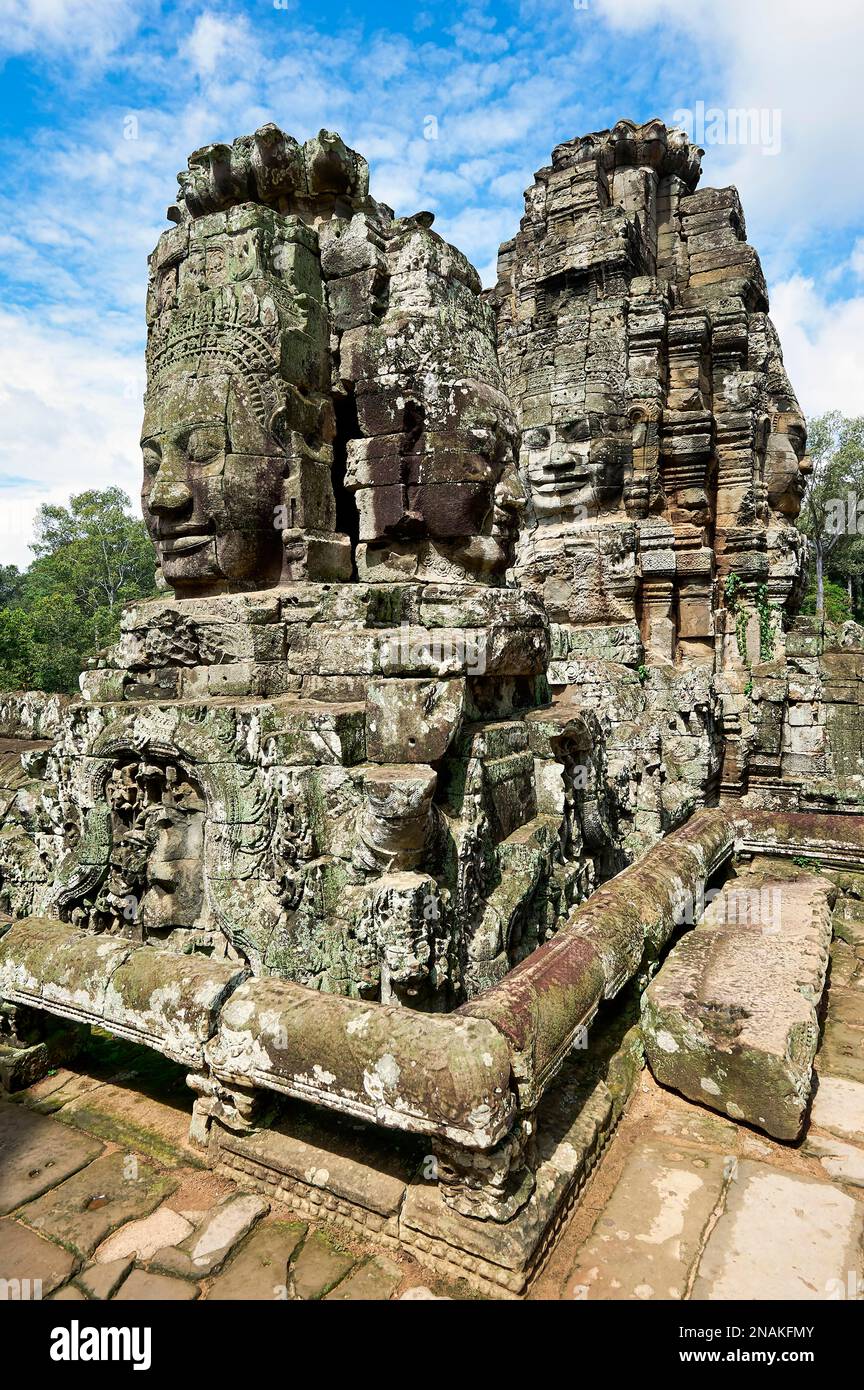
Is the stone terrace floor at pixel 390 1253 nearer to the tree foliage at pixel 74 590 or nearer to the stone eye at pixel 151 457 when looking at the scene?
the stone eye at pixel 151 457

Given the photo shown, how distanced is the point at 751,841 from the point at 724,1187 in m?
3.91

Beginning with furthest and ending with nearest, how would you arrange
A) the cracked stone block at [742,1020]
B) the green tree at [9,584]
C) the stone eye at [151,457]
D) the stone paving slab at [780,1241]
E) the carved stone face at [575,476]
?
1. the green tree at [9,584]
2. the carved stone face at [575,476]
3. the stone eye at [151,457]
4. the cracked stone block at [742,1020]
5. the stone paving slab at [780,1241]

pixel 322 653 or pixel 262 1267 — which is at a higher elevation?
pixel 322 653

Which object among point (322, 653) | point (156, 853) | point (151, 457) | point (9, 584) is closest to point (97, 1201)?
point (156, 853)

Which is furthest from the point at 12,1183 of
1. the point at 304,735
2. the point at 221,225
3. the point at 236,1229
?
the point at 221,225

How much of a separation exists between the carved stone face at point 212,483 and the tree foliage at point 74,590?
16.0 m

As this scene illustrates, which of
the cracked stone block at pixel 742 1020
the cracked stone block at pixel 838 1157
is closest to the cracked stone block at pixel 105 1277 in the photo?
the cracked stone block at pixel 742 1020

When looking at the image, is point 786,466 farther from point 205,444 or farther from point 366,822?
point 366,822

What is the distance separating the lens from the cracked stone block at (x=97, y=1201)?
8.25ft

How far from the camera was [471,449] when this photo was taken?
4.26m

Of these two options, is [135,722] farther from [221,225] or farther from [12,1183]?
[221,225]

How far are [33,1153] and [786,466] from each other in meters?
11.0

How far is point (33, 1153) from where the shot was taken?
296 centimetres

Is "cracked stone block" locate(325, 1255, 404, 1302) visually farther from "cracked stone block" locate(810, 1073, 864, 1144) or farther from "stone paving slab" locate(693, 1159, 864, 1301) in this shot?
"cracked stone block" locate(810, 1073, 864, 1144)
